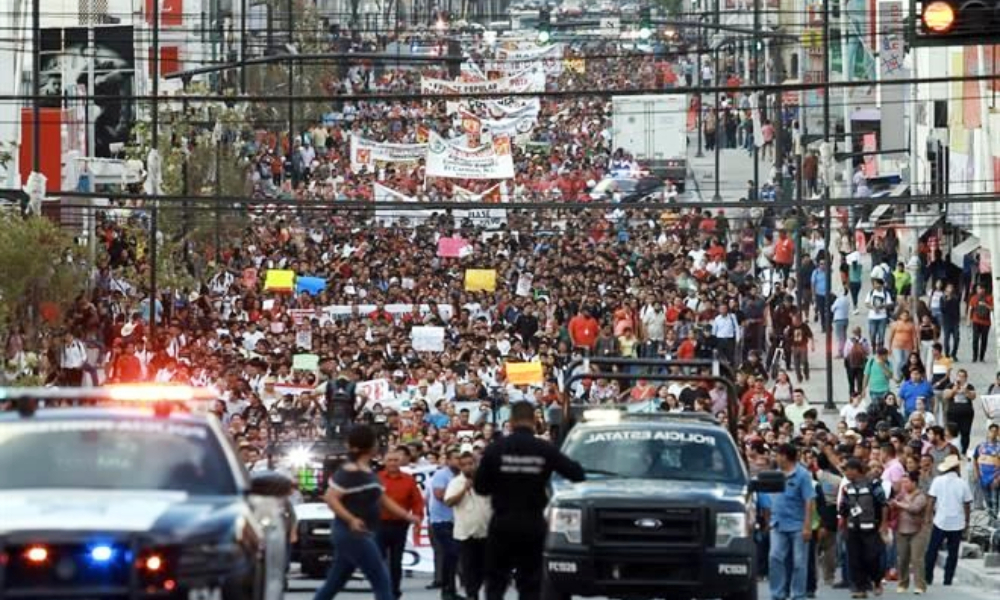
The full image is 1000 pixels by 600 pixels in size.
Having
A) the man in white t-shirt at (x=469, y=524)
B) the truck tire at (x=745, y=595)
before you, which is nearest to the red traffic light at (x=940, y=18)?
the truck tire at (x=745, y=595)

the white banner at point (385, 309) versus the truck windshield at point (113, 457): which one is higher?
the truck windshield at point (113, 457)

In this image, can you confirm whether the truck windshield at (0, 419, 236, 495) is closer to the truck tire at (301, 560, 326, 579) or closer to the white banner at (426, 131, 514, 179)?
the truck tire at (301, 560, 326, 579)

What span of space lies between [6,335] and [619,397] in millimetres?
9636

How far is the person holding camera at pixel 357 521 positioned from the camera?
19141 mm

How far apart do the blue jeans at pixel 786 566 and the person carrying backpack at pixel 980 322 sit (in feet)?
73.3

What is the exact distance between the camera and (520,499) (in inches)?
748

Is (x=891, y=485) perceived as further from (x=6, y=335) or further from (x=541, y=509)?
(x=6, y=335)

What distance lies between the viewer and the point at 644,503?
21.5 meters

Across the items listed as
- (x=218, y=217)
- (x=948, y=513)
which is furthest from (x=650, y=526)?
(x=218, y=217)

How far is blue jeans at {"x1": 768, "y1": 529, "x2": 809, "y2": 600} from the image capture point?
25.4 meters

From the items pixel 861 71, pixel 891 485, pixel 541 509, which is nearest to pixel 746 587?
pixel 541 509

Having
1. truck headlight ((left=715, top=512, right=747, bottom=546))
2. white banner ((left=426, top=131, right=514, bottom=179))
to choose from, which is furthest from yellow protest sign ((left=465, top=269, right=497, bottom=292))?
truck headlight ((left=715, top=512, right=747, bottom=546))

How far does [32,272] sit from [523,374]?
768 cm

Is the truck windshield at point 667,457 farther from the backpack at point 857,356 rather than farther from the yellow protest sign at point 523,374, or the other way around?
the backpack at point 857,356
